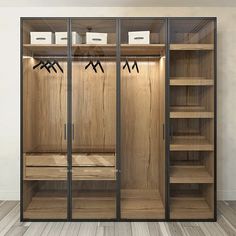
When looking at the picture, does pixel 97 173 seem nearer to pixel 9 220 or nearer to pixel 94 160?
pixel 94 160

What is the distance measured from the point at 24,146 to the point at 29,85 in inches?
26.9

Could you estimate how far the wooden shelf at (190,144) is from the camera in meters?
3.66

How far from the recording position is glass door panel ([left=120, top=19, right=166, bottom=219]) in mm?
3660

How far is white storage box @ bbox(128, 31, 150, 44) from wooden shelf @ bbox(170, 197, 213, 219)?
181cm

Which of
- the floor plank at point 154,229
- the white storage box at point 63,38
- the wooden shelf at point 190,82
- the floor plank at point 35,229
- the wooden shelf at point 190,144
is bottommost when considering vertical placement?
the floor plank at point 154,229

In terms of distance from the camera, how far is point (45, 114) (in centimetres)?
371

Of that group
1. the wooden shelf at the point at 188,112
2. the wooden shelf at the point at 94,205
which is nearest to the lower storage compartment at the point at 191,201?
the wooden shelf at the point at 94,205

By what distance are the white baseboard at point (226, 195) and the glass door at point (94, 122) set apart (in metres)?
1.62

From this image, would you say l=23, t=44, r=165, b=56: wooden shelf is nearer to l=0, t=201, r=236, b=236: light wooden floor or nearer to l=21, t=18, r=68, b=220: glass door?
l=21, t=18, r=68, b=220: glass door

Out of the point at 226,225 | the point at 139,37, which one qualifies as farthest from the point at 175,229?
the point at 139,37

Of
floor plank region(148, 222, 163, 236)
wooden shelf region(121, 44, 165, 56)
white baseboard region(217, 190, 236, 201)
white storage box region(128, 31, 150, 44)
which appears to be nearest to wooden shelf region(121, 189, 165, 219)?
floor plank region(148, 222, 163, 236)

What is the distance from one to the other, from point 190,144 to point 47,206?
5.80 ft

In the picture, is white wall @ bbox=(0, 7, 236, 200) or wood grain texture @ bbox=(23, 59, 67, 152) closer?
wood grain texture @ bbox=(23, 59, 67, 152)

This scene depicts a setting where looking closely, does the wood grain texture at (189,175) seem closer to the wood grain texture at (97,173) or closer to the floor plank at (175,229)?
the floor plank at (175,229)
